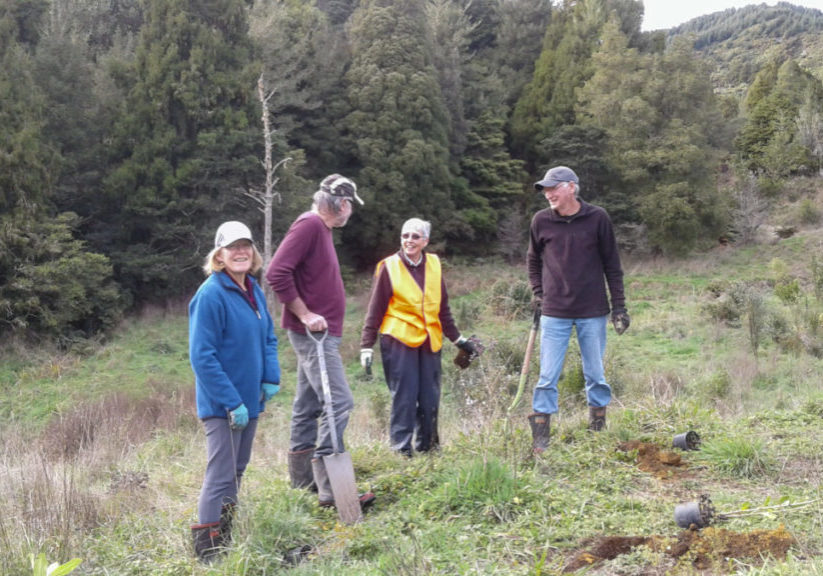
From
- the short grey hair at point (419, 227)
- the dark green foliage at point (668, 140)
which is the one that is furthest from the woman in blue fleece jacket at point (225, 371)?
the dark green foliage at point (668, 140)

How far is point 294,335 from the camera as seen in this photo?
4.56 meters

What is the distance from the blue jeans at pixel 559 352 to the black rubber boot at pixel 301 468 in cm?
157

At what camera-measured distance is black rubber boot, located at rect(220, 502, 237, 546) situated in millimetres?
3783

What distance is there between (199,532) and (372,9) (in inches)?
1086

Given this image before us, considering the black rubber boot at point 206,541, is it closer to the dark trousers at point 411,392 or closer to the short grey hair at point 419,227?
the dark trousers at point 411,392

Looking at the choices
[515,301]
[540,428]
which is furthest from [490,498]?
[515,301]

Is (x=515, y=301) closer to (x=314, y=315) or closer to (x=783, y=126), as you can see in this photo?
(x=314, y=315)

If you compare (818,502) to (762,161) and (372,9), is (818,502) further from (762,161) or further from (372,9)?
(762,161)

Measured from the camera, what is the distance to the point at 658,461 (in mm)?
4629

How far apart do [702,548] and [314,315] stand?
2.39 metres

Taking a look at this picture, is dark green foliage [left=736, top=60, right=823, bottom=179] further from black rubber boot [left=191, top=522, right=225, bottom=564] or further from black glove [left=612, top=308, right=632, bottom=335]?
black rubber boot [left=191, top=522, right=225, bottom=564]

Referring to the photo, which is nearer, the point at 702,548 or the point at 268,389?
the point at 702,548

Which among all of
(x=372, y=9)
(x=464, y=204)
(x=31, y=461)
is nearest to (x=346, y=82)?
(x=372, y=9)

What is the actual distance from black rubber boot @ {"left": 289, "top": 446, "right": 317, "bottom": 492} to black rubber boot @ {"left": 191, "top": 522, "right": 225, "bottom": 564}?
0.95 meters
